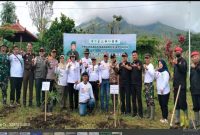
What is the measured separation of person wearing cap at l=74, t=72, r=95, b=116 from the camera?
11828 millimetres

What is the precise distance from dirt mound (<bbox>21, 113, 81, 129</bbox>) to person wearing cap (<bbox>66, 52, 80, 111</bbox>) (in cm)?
90

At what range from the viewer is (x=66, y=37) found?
548 inches

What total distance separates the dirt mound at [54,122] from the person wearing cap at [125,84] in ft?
5.25

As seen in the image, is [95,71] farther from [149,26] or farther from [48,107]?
[149,26]

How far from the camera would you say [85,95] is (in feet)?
38.9

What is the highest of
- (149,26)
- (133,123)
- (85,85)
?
(149,26)

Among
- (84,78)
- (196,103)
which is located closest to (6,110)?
(84,78)

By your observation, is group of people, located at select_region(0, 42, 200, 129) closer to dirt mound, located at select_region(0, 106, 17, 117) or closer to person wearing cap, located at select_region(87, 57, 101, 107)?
person wearing cap, located at select_region(87, 57, 101, 107)

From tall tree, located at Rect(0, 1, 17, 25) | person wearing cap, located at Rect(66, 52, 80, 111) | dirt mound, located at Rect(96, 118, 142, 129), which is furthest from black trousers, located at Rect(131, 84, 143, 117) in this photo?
tall tree, located at Rect(0, 1, 17, 25)

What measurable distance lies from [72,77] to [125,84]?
159 centimetres

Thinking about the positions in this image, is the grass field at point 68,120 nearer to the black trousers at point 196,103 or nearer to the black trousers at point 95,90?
the black trousers at point 95,90

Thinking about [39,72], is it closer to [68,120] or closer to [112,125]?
[68,120]

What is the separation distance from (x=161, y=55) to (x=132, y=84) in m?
8.07

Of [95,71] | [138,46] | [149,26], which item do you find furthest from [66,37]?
[149,26]
